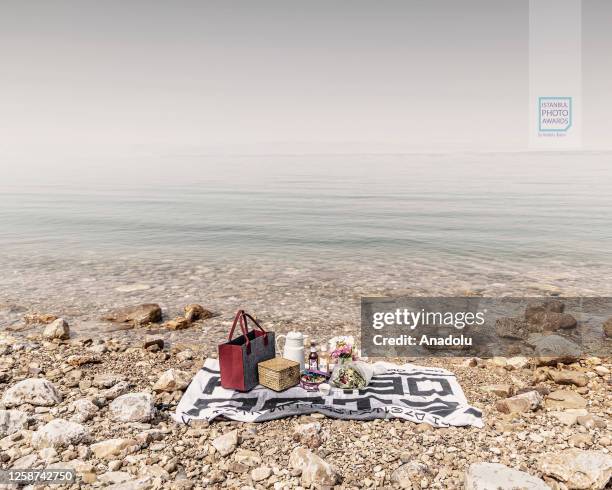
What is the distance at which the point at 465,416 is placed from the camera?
19.9 feet

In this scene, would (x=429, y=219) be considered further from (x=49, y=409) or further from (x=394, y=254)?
(x=49, y=409)

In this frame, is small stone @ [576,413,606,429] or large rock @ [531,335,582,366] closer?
small stone @ [576,413,606,429]

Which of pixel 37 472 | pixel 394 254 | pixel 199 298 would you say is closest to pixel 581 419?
pixel 37 472

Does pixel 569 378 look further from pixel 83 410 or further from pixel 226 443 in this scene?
Result: pixel 83 410

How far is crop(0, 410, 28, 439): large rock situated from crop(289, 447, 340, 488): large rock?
10.7ft

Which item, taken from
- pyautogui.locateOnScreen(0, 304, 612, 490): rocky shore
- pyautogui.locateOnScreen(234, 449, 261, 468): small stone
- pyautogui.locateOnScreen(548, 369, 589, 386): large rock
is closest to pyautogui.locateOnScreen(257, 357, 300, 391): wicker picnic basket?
pyautogui.locateOnScreen(0, 304, 612, 490): rocky shore

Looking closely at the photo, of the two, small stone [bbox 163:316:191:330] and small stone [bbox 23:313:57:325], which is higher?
small stone [bbox 23:313:57:325]

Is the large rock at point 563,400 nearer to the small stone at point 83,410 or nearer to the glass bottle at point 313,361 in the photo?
the glass bottle at point 313,361

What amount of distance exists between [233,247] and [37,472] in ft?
60.8

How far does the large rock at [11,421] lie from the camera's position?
555cm

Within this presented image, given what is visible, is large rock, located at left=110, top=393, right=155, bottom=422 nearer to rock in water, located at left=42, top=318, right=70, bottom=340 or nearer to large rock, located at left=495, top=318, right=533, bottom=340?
rock in water, located at left=42, top=318, right=70, bottom=340

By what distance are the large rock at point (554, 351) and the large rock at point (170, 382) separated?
578cm

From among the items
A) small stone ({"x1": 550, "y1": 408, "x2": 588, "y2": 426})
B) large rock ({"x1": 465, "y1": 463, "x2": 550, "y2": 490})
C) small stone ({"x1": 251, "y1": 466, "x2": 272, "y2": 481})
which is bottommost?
small stone ({"x1": 550, "y1": 408, "x2": 588, "y2": 426})

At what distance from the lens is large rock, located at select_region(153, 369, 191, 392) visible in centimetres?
694
